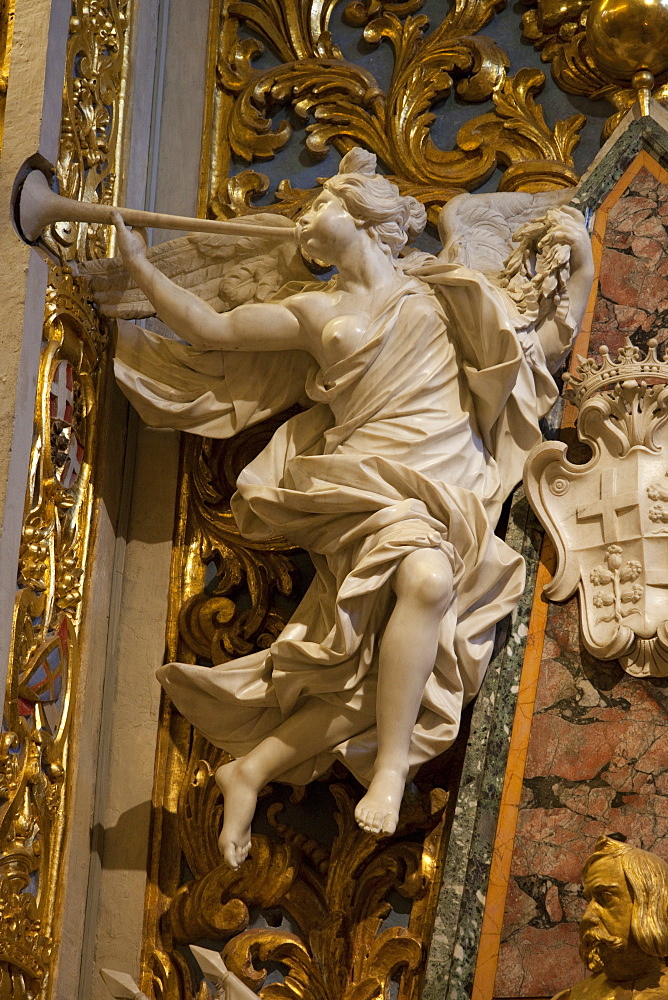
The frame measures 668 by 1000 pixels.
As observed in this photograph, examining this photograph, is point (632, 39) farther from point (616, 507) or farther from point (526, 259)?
point (616, 507)

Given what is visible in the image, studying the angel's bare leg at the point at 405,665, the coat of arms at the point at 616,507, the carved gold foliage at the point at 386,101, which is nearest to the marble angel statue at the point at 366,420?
the angel's bare leg at the point at 405,665

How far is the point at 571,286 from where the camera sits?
136 inches

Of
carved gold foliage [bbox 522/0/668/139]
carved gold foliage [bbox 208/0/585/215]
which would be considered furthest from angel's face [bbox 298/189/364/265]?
carved gold foliage [bbox 522/0/668/139]

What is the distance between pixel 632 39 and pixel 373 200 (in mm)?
910

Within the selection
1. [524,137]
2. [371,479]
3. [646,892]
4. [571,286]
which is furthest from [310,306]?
[646,892]

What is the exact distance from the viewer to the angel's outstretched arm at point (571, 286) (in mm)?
3416

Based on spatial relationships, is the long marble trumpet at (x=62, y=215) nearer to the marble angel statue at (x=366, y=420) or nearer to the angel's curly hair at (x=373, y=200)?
the marble angel statue at (x=366, y=420)

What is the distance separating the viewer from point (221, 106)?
163 inches

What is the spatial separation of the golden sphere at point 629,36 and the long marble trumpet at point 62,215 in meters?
1.03

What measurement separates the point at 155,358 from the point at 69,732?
36.4 inches

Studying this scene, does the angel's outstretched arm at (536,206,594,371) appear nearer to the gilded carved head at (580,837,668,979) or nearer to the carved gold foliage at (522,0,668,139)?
the carved gold foliage at (522,0,668,139)

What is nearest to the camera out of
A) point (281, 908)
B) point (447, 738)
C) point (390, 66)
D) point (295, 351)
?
point (447, 738)

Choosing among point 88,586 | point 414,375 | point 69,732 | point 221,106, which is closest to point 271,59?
point 221,106

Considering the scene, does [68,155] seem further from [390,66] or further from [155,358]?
[390,66]
